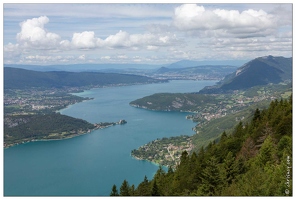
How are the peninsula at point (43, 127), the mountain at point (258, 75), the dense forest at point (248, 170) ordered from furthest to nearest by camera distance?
the mountain at point (258, 75), the peninsula at point (43, 127), the dense forest at point (248, 170)

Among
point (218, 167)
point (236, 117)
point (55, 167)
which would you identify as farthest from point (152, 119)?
point (218, 167)

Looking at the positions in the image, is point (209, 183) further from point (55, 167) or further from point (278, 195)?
point (55, 167)

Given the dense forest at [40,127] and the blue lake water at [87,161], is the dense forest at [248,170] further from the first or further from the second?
the dense forest at [40,127]

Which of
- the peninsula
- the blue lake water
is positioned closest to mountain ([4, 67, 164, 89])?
the peninsula

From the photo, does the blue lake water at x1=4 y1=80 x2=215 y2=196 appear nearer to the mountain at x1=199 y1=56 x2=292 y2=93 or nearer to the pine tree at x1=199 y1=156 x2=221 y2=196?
the pine tree at x1=199 y1=156 x2=221 y2=196

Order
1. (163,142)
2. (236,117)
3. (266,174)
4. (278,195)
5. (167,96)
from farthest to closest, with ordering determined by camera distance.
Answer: (167,96)
(236,117)
(163,142)
(266,174)
(278,195)

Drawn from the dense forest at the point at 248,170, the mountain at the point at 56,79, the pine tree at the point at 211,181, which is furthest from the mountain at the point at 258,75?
the pine tree at the point at 211,181

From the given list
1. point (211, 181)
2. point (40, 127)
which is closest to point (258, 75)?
point (40, 127)
